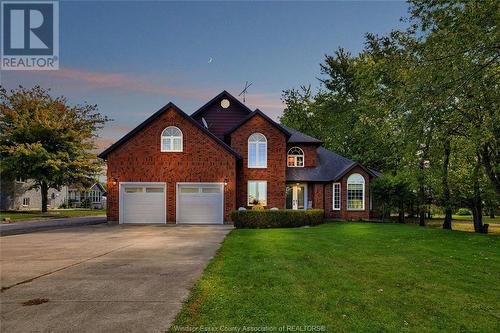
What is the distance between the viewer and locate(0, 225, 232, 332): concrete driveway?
15.3ft

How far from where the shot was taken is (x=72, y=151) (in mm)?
33719

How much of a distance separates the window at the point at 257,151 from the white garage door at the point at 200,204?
3478mm

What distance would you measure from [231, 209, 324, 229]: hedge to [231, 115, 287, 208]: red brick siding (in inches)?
153

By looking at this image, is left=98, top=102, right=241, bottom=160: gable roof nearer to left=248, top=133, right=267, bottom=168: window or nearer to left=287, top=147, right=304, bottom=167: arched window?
left=248, top=133, right=267, bottom=168: window

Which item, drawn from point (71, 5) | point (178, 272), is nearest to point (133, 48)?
point (71, 5)

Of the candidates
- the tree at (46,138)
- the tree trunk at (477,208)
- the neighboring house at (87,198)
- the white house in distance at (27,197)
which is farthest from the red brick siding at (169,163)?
the neighboring house at (87,198)

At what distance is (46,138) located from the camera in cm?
3281

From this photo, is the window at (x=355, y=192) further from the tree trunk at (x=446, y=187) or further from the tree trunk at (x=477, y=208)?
the tree trunk at (x=477, y=208)

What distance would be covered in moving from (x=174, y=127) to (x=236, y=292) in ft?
57.9

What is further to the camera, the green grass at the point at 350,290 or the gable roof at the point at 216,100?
the gable roof at the point at 216,100

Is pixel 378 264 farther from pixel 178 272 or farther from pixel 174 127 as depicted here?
pixel 174 127

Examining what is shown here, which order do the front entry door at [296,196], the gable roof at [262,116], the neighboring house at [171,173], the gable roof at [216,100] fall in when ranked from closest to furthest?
the neighboring house at [171,173]
the gable roof at [262,116]
the front entry door at [296,196]
the gable roof at [216,100]

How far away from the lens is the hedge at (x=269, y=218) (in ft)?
62.8

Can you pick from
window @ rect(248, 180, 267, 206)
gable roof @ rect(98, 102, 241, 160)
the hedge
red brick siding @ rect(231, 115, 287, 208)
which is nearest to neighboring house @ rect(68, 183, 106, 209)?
gable roof @ rect(98, 102, 241, 160)
